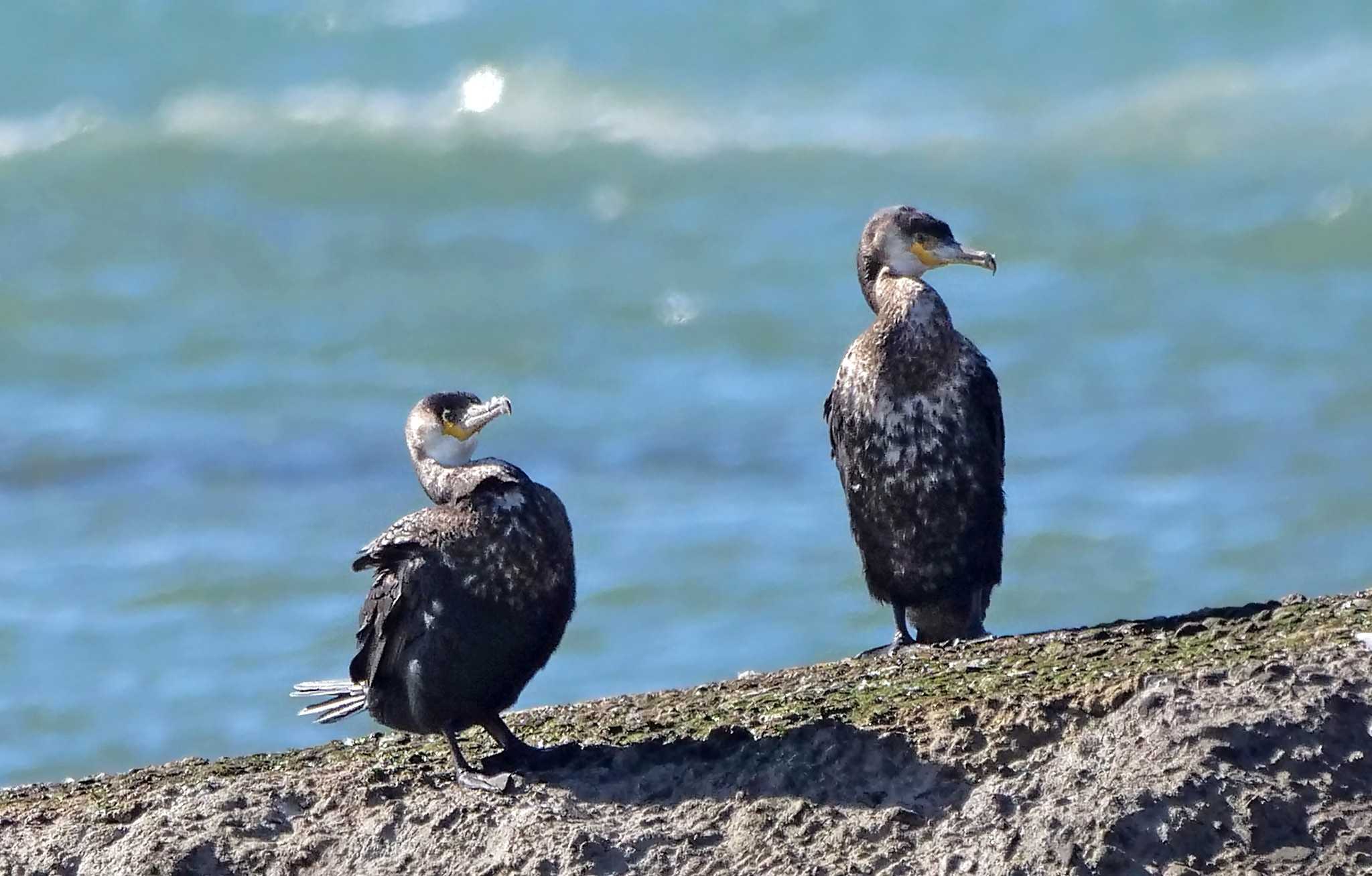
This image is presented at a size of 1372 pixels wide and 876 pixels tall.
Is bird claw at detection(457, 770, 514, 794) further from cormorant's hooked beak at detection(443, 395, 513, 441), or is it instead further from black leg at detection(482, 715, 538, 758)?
cormorant's hooked beak at detection(443, 395, 513, 441)

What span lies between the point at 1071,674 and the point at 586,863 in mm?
1385

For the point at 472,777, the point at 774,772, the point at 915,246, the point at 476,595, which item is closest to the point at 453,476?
the point at 476,595

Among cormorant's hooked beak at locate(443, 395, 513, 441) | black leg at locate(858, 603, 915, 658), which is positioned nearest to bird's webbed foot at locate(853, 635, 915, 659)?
black leg at locate(858, 603, 915, 658)

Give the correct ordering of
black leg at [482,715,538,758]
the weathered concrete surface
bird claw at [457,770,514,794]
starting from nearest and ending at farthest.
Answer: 1. the weathered concrete surface
2. bird claw at [457,770,514,794]
3. black leg at [482,715,538,758]

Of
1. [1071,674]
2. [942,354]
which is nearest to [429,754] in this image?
[1071,674]

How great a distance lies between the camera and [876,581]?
8.70m

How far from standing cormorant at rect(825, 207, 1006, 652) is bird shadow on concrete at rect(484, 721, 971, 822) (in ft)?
7.45

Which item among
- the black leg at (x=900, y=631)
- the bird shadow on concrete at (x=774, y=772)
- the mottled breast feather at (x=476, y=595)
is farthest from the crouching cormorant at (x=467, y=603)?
the black leg at (x=900, y=631)

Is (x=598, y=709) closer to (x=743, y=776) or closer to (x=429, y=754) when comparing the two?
(x=429, y=754)

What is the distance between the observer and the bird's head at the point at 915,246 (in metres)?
8.71

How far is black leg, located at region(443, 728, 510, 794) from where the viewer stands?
6219mm

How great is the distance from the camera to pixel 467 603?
6.52m

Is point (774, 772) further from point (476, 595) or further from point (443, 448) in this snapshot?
point (443, 448)

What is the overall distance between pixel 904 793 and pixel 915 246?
128 inches
